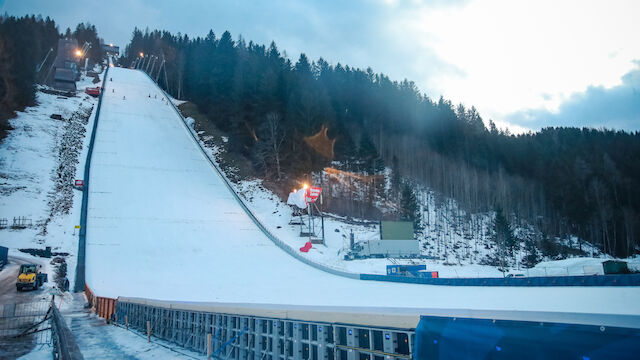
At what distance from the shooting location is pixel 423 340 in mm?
3264

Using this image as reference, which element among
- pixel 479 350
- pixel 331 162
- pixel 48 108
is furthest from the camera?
pixel 331 162

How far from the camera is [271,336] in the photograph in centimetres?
557

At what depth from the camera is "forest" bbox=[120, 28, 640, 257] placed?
45.9m

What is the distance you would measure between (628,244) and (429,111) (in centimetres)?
3966

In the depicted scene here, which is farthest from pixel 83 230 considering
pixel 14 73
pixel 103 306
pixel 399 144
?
pixel 399 144

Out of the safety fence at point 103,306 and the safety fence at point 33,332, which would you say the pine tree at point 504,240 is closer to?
the safety fence at point 103,306

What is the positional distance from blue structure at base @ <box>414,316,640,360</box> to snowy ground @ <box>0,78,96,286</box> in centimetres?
2268

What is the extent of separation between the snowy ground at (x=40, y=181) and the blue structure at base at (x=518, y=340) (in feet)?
74.4

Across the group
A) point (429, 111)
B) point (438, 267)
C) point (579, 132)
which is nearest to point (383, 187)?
point (438, 267)

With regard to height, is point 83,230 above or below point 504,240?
above

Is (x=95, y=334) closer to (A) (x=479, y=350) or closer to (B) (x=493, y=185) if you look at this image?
(A) (x=479, y=350)

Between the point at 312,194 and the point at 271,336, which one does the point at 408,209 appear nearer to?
the point at 312,194

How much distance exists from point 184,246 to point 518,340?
22.1 m

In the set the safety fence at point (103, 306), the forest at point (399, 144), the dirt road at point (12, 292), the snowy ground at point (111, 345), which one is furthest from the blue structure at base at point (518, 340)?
the forest at point (399, 144)
